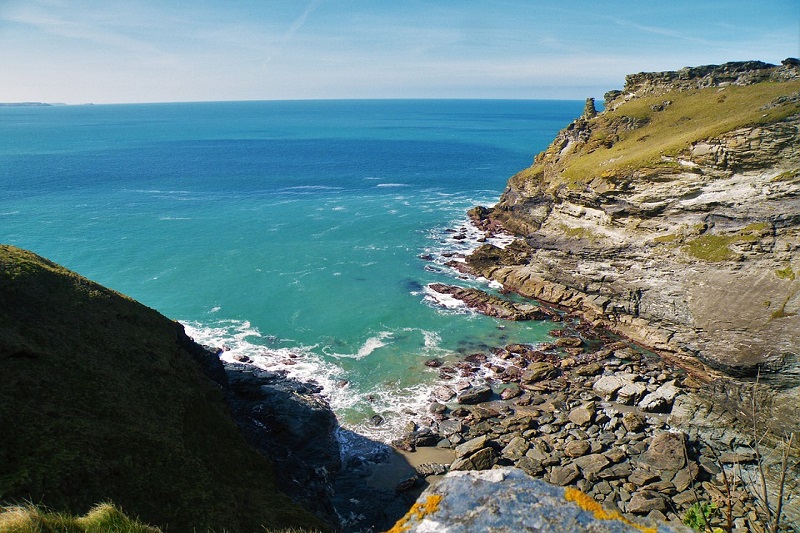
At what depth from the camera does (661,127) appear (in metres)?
58.4

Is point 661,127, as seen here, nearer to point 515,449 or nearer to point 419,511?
point 515,449

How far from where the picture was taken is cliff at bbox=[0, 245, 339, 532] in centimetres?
1580

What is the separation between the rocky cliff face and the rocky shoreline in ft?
10.5

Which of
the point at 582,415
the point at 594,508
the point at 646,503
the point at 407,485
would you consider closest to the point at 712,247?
the point at 582,415

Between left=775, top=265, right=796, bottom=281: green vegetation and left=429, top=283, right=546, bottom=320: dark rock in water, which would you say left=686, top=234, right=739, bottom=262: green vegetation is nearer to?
left=775, top=265, right=796, bottom=281: green vegetation

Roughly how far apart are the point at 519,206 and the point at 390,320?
107 feet

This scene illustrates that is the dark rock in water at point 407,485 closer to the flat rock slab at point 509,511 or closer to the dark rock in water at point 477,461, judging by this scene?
the dark rock in water at point 477,461

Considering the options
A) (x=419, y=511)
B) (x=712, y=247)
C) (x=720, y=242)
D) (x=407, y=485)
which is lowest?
(x=407, y=485)

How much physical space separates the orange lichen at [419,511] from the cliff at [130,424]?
1079 centimetres

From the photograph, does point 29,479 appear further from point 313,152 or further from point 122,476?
point 313,152

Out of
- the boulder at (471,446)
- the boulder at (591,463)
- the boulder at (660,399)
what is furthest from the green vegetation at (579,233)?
the boulder at (471,446)

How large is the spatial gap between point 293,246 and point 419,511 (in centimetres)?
6301

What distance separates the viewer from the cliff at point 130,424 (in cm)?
1580

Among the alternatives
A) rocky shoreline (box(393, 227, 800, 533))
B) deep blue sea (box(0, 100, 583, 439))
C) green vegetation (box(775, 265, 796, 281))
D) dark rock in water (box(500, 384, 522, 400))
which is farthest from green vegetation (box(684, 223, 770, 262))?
dark rock in water (box(500, 384, 522, 400))
